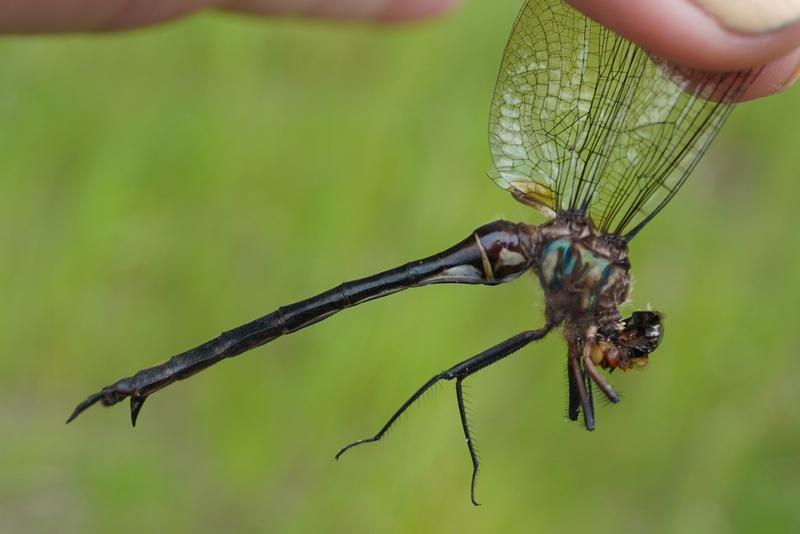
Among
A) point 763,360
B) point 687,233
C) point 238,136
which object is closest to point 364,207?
point 238,136

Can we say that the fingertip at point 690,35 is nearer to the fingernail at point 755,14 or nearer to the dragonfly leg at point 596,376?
the fingernail at point 755,14

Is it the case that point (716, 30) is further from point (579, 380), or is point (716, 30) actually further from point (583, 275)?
point (579, 380)

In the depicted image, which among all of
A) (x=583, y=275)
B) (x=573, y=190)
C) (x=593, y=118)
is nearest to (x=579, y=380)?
(x=583, y=275)

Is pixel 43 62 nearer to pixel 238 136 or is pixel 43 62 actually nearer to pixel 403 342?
pixel 238 136

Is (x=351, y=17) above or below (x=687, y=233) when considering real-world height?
above

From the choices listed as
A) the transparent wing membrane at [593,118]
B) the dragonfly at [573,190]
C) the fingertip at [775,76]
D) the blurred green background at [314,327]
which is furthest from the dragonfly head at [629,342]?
the blurred green background at [314,327]

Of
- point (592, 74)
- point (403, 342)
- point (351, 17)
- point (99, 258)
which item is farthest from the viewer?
point (99, 258)

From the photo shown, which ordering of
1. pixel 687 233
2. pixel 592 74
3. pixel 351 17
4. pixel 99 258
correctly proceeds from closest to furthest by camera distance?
pixel 592 74
pixel 351 17
pixel 99 258
pixel 687 233

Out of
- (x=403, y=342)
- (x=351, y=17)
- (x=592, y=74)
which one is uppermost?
(x=351, y=17)
